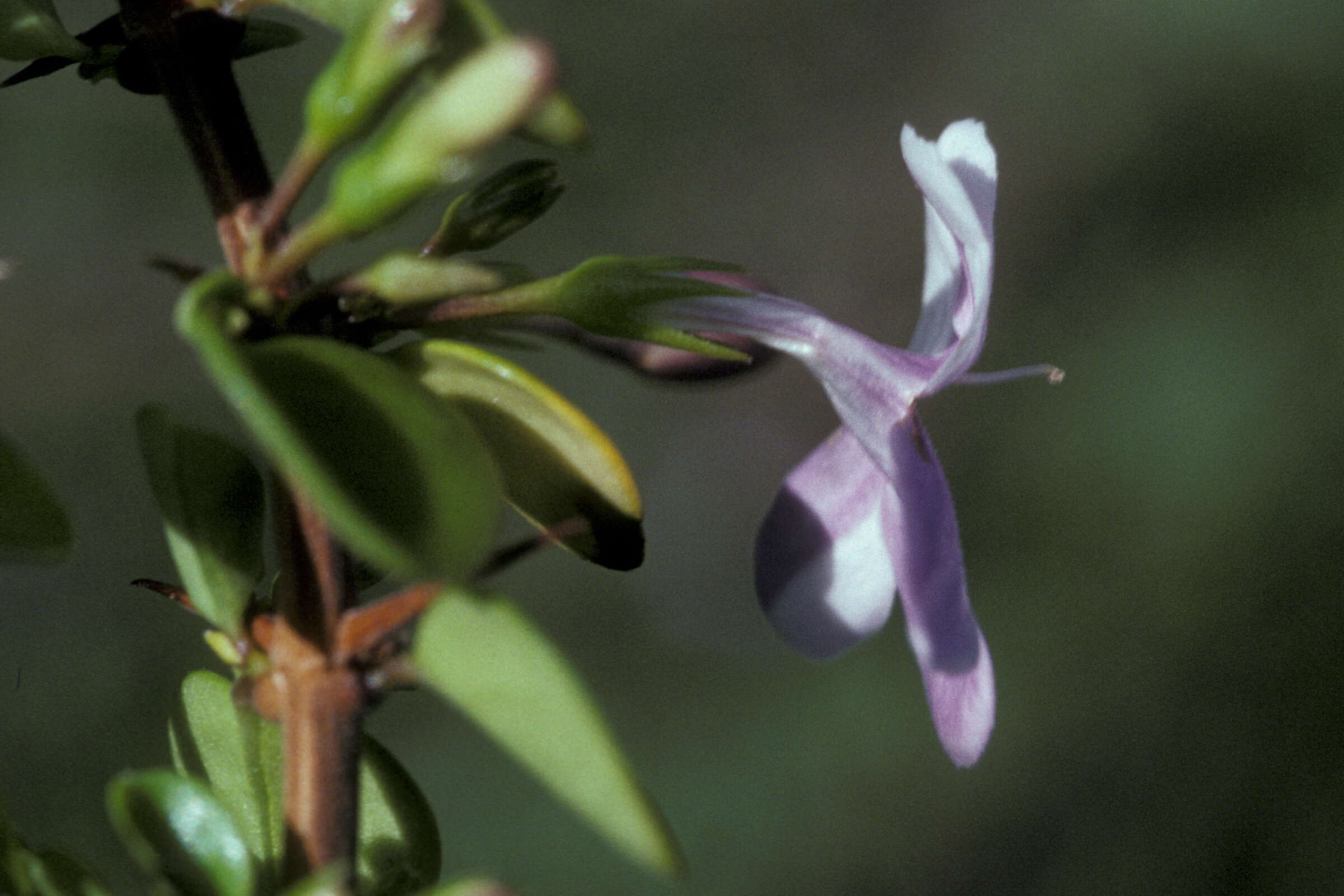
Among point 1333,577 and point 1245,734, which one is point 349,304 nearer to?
point 1245,734

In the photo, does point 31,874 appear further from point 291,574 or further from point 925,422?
point 925,422

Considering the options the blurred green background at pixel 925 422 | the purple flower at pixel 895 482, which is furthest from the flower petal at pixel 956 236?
the blurred green background at pixel 925 422

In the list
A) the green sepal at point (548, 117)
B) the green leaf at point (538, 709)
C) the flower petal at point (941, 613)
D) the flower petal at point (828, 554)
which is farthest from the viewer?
the flower petal at point (828, 554)

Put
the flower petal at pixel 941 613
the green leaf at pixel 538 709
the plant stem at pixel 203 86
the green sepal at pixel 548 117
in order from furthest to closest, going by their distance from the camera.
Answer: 1. the flower petal at pixel 941 613
2. the plant stem at pixel 203 86
3. the green sepal at pixel 548 117
4. the green leaf at pixel 538 709

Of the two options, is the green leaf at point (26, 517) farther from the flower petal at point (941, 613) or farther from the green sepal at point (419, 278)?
the flower petal at point (941, 613)

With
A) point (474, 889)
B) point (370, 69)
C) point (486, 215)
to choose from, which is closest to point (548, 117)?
point (370, 69)

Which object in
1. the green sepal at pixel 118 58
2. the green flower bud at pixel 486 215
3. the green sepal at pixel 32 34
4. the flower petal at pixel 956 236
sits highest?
the green sepal at pixel 32 34

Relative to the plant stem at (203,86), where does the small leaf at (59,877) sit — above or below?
below

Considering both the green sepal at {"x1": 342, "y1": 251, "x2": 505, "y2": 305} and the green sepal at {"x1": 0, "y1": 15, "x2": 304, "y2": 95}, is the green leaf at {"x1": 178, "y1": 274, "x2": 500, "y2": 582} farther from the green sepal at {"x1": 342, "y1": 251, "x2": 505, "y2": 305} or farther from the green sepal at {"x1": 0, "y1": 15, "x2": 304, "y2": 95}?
the green sepal at {"x1": 0, "y1": 15, "x2": 304, "y2": 95}

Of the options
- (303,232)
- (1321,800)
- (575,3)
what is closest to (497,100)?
Result: (303,232)
